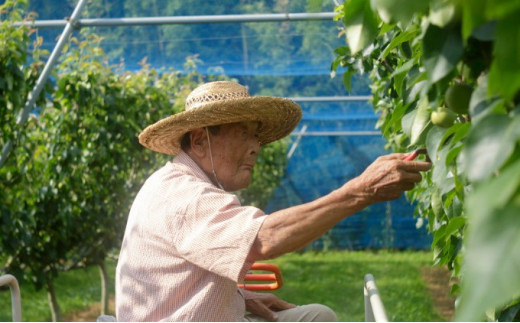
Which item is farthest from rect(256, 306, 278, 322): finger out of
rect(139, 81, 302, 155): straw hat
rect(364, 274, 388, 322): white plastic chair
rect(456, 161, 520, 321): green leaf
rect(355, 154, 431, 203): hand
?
rect(456, 161, 520, 321): green leaf

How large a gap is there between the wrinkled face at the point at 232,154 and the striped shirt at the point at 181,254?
0.65 feet

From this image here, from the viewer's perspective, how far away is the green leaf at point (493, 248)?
2.26 ft

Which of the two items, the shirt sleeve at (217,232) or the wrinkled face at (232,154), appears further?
the wrinkled face at (232,154)

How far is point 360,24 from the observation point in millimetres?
1163

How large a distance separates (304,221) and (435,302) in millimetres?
7951

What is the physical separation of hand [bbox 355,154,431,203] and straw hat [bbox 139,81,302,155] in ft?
2.94

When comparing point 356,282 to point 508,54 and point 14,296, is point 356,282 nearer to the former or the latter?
point 14,296

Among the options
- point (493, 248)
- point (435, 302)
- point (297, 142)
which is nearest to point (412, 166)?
point (493, 248)

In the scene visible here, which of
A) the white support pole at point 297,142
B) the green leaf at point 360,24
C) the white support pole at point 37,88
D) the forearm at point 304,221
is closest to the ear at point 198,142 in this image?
the forearm at point 304,221

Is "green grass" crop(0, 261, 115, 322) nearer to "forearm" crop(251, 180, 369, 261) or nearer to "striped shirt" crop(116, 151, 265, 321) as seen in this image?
"striped shirt" crop(116, 151, 265, 321)

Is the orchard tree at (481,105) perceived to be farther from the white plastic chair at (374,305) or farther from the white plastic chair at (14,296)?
the white plastic chair at (14,296)

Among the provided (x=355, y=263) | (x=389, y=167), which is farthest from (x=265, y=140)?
(x=355, y=263)

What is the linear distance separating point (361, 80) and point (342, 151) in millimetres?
4450

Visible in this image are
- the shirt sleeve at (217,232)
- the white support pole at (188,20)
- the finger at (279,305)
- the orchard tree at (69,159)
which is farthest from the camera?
the white support pole at (188,20)
